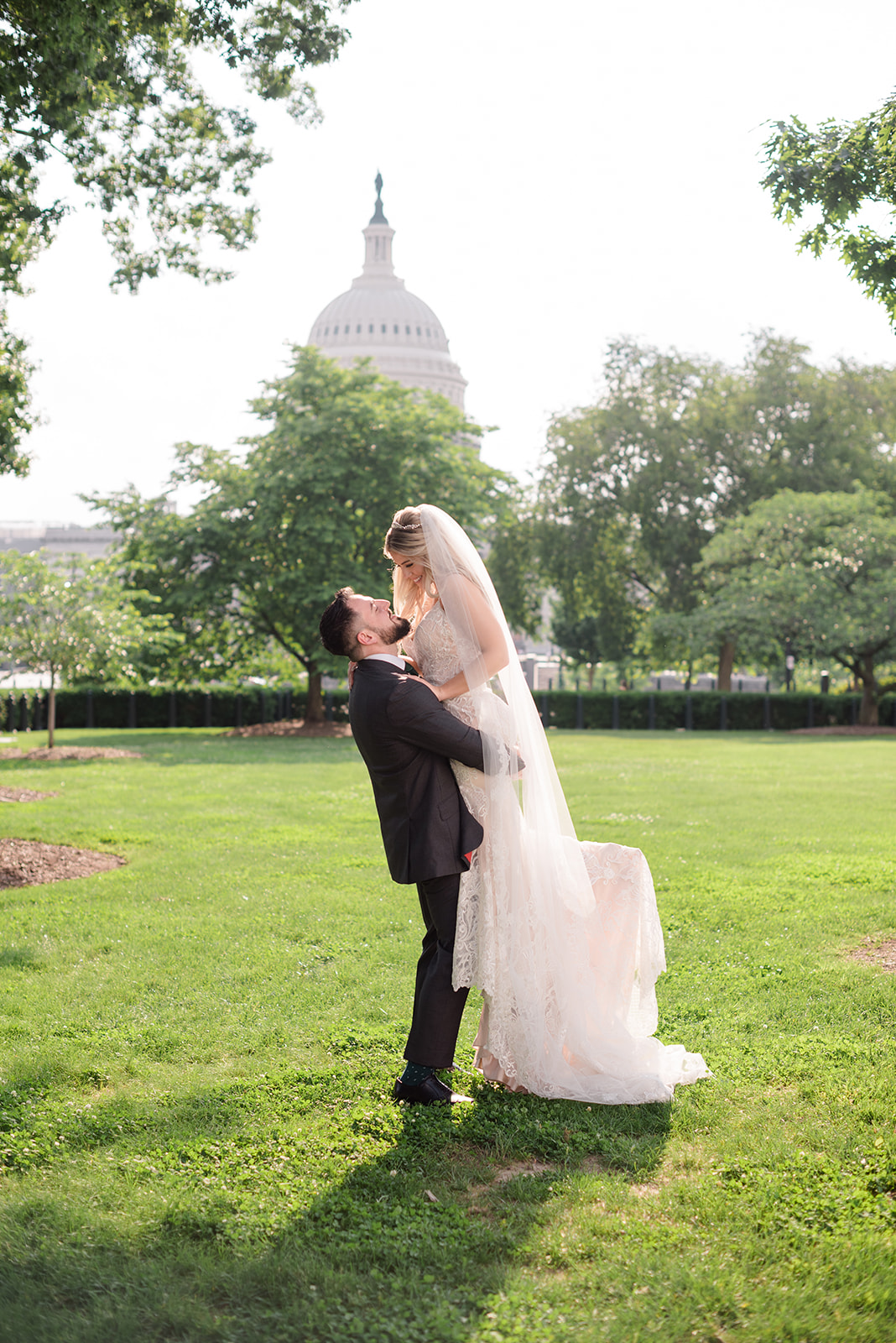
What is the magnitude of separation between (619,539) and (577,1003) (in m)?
42.3

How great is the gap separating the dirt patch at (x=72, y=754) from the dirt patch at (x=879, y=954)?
17525mm

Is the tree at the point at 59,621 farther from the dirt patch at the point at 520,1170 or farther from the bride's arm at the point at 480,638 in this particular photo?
the dirt patch at the point at 520,1170

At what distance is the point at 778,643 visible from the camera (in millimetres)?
38438

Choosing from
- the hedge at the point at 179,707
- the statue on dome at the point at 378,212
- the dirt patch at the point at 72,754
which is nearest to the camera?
the dirt patch at the point at 72,754

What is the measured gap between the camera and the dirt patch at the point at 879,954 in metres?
6.51

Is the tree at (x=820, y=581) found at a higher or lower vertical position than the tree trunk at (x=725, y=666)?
higher

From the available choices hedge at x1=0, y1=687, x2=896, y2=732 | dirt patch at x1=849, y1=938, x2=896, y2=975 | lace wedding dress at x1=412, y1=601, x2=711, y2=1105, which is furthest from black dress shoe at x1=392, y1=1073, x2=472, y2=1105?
hedge at x1=0, y1=687, x2=896, y2=732

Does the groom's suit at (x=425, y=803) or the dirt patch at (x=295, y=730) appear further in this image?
the dirt patch at (x=295, y=730)

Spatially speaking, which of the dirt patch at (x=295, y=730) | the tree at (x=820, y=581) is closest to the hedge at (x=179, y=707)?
the dirt patch at (x=295, y=730)

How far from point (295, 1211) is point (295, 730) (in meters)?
27.9

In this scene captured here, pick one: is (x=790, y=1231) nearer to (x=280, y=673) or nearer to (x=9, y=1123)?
(x=9, y=1123)

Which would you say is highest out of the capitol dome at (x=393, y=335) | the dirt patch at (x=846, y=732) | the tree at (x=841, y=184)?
the capitol dome at (x=393, y=335)

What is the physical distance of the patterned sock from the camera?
4543mm

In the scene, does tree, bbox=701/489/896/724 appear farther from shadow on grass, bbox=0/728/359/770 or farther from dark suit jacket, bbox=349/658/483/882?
dark suit jacket, bbox=349/658/483/882
